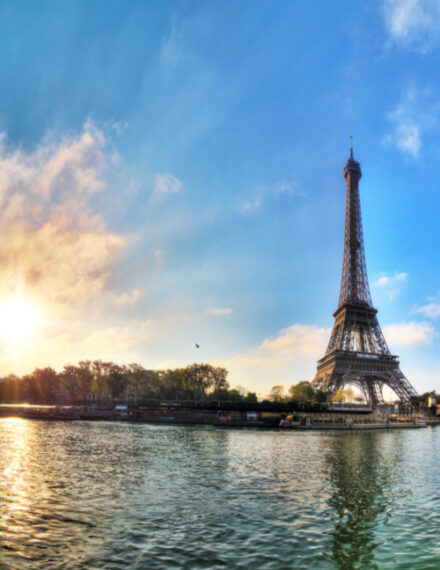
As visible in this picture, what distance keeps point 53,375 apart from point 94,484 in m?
177

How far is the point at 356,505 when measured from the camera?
2253 centimetres

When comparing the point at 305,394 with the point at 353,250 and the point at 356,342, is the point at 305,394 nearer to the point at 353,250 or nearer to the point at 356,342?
the point at 356,342

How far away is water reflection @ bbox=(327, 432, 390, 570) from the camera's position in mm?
15562

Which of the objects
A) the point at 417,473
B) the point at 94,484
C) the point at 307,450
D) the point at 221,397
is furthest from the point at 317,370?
the point at 94,484

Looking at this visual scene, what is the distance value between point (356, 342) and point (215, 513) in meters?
130

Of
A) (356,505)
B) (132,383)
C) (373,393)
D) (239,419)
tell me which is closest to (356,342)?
(373,393)

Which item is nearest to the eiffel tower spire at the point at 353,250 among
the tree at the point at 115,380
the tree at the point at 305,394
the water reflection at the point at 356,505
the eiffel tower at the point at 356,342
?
the eiffel tower at the point at 356,342

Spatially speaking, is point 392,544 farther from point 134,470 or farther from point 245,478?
point 134,470

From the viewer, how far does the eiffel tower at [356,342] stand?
410 ft

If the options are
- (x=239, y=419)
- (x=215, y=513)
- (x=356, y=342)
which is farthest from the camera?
(x=356, y=342)

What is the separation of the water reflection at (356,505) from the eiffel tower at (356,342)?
8556 cm

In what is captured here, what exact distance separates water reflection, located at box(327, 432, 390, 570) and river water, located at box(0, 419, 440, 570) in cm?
8

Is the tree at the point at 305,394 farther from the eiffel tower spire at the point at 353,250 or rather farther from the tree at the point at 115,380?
the tree at the point at 115,380

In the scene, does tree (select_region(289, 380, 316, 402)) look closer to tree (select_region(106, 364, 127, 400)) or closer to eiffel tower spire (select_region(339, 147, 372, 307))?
eiffel tower spire (select_region(339, 147, 372, 307))
